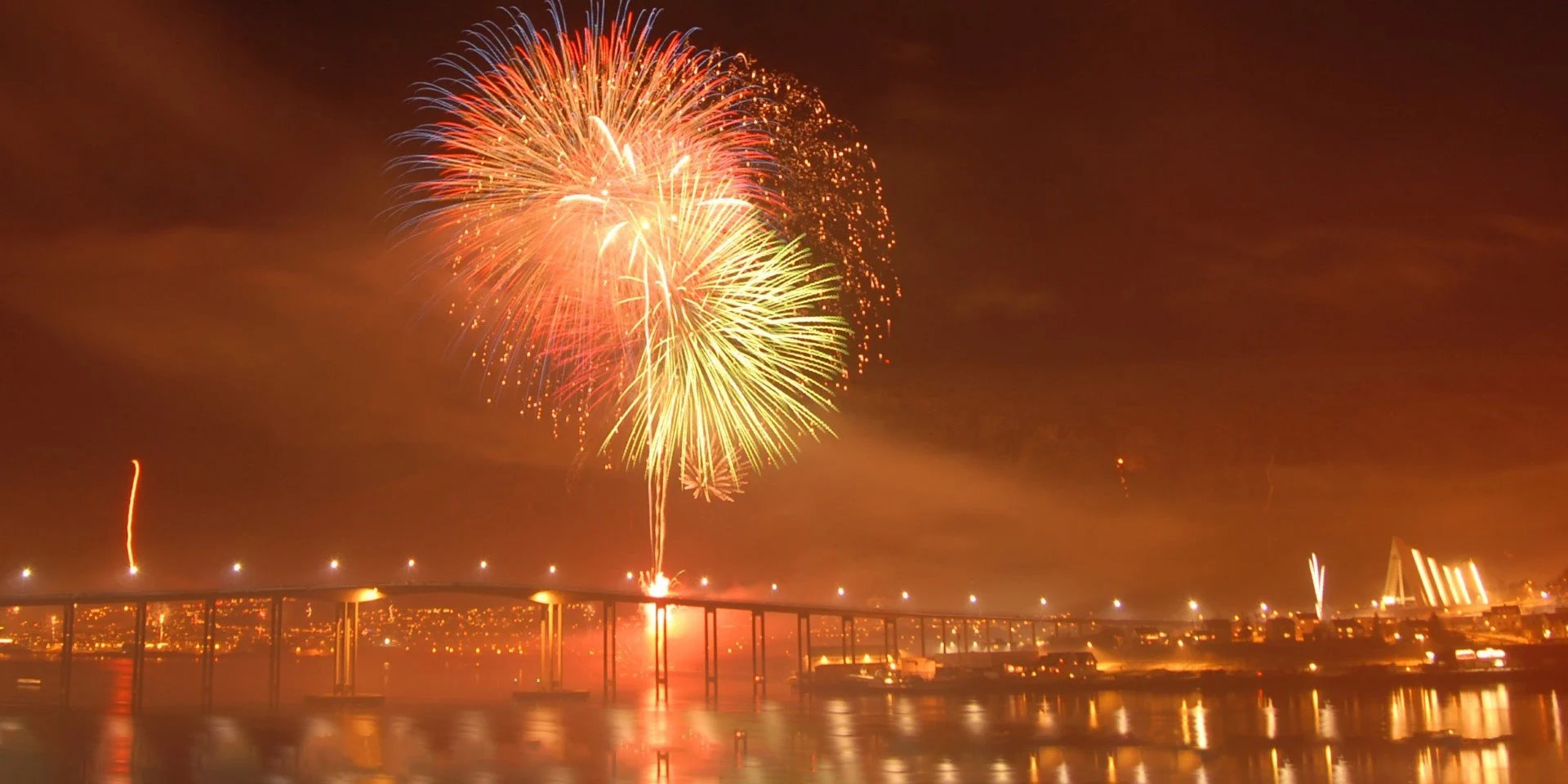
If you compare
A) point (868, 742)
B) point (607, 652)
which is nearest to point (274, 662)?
point (607, 652)

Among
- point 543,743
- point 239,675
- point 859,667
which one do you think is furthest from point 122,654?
point 543,743

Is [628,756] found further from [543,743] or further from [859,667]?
[859,667]

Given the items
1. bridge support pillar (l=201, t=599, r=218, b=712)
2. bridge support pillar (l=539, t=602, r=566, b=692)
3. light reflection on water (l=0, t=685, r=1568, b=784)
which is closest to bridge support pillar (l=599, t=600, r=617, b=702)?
bridge support pillar (l=539, t=602, r=566, b=692)

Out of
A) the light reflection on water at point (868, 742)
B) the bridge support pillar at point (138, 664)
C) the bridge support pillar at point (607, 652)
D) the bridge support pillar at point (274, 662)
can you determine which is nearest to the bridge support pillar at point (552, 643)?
the bridge support pillar at point (607, 652)

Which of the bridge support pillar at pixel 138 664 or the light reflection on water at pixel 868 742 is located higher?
the bridge support pillar at pixel 138 664

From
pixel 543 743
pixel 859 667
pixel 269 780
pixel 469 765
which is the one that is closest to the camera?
pixel 269 780

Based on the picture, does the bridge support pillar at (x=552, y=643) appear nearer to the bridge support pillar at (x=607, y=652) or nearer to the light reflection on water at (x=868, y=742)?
the bridge support pillar at (x=607, y=652)

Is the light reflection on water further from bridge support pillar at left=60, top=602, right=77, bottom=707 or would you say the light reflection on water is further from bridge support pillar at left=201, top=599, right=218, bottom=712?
bridge support pillar at left=201, top=599, right=218, bottom=712

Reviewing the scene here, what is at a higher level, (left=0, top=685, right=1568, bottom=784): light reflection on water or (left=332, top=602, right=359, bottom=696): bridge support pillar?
(left=332, top=602, right=359, bottom=696): bridge support pillar

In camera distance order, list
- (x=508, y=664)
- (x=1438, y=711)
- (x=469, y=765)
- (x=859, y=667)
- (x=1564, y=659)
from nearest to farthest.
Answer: (x=469, y=765) < (x=1438, y=711) < (x=1564, y=659) < (x=859, y=667) < (x=508, y=664)
